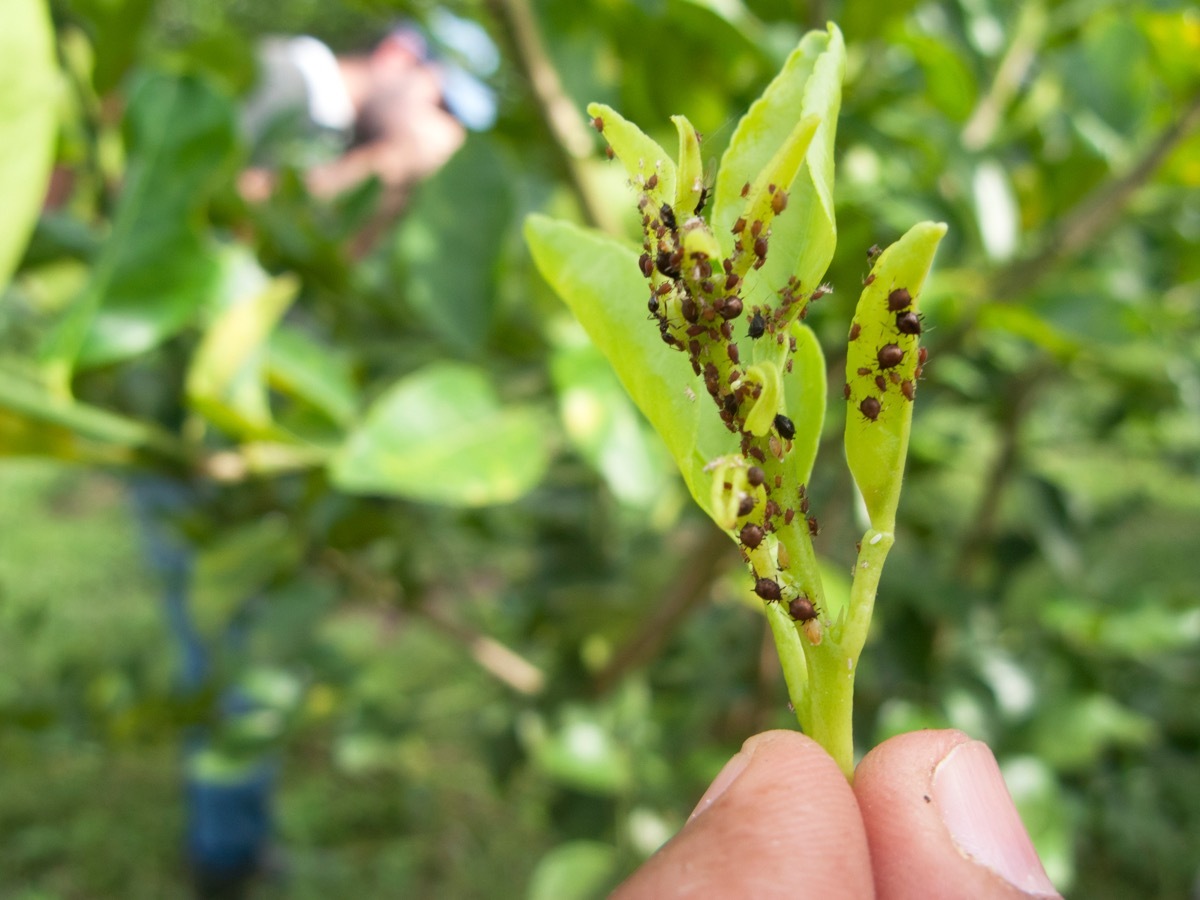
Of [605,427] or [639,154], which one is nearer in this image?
[639,154]

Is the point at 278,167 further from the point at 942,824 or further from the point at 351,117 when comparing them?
the point at 942,824

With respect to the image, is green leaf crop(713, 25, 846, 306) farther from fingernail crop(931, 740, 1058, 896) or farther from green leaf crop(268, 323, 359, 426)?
green leaf crop(268, 323, 359, 426)

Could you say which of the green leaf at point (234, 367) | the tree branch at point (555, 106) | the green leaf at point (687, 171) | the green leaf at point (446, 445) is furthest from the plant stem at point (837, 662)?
the tree branch at point (555, 106)

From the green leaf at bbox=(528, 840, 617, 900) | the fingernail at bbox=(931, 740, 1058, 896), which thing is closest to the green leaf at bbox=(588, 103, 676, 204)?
the fingernail at bbox=(931, 740, 1058, 896)

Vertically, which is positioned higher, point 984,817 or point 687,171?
point 687,171

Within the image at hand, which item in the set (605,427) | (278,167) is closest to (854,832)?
(605,427)

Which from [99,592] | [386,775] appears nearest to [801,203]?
[386,775]

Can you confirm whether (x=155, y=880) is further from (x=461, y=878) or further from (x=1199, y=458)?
(x=1199, y=458)
